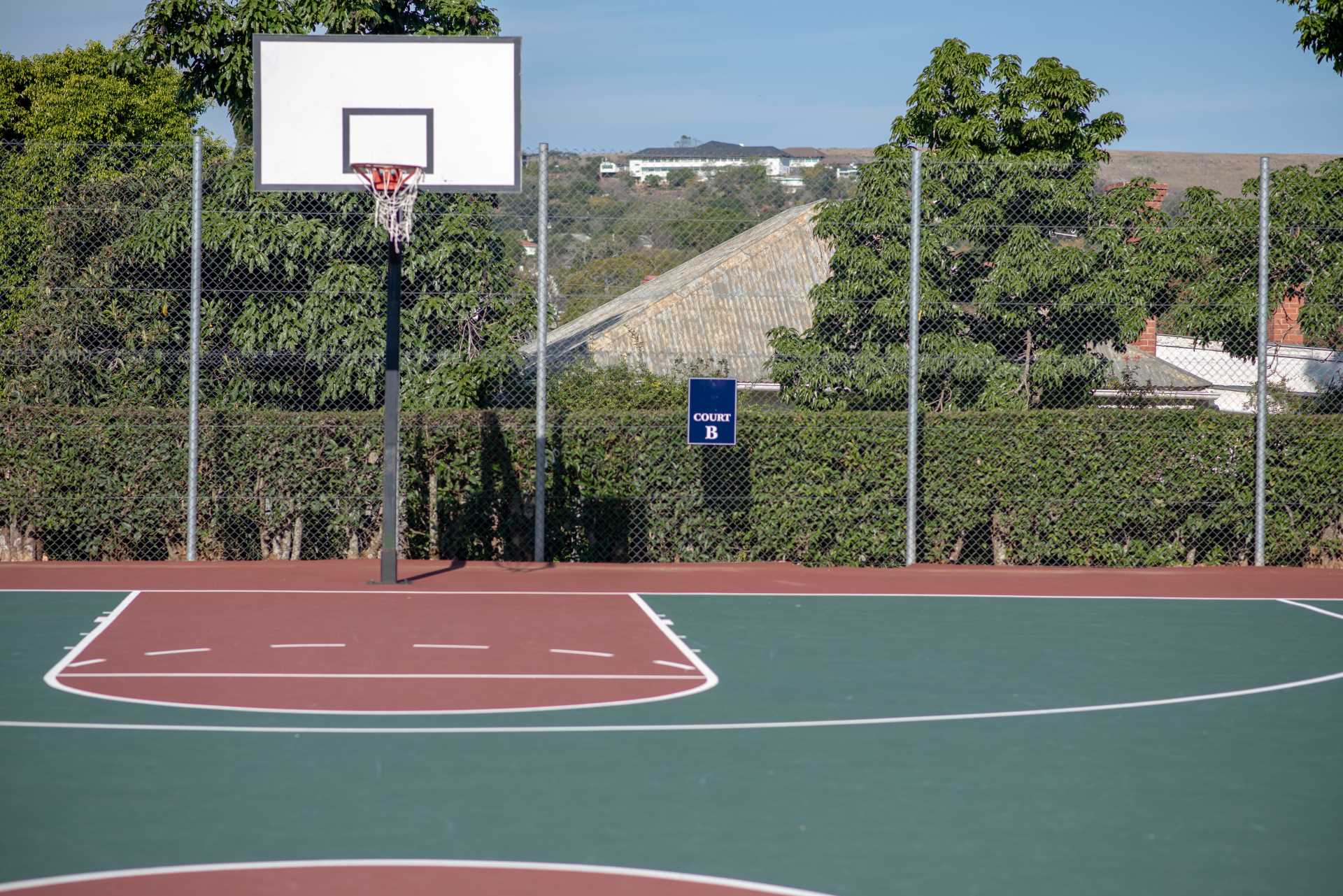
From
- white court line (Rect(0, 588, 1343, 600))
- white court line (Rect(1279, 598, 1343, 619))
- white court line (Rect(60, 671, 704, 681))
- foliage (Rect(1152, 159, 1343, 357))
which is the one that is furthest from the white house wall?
white court line (Rect(60, 671, 704, 681))

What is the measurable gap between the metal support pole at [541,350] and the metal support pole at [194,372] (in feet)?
9.62

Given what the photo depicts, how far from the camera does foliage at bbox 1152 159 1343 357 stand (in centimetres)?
1419

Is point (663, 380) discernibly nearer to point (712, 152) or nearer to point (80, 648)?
point (712, 152)

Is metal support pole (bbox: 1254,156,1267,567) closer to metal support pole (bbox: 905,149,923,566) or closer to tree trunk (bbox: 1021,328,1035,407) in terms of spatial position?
tree trunk (bbox: 1021,328,1035,407)

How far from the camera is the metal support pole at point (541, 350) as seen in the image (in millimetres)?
13000

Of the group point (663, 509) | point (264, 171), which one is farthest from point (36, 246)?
point (663, 509)

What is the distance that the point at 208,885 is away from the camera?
15.9ft

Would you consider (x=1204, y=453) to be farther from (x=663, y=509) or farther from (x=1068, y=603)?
(x=663, y=509)

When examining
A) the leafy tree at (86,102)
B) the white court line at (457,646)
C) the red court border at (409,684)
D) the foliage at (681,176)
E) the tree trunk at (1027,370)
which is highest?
the leafy tree at (86,102)

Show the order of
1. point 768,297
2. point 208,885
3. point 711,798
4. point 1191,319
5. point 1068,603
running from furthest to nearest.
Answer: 1. point 768,297
2. point 1191,319
3. point 1068,603
4. point 711,798
5. point 208,885

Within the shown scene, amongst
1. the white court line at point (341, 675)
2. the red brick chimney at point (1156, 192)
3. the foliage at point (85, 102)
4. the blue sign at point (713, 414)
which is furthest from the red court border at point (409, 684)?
the foliage at point (85, 102)

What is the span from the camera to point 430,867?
5.08m

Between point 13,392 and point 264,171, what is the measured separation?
340cm

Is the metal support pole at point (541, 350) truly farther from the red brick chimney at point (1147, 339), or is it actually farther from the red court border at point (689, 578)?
the red brick chimney at point (1147, 339)
